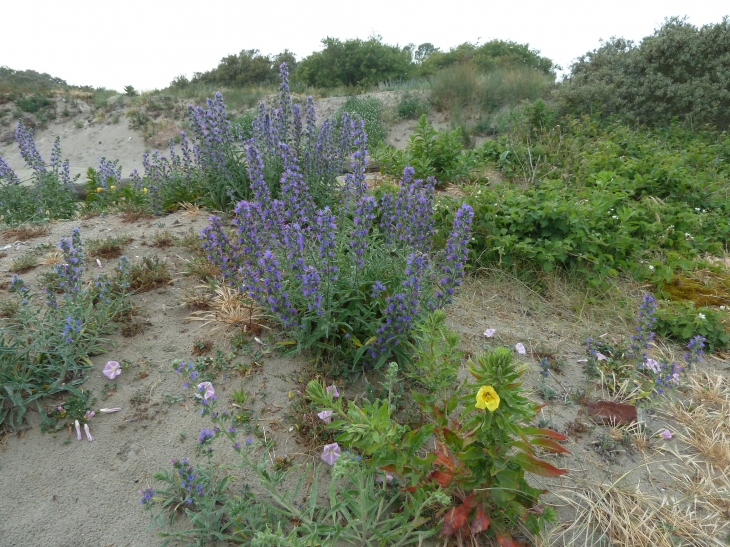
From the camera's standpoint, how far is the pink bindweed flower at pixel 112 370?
259 centimetres

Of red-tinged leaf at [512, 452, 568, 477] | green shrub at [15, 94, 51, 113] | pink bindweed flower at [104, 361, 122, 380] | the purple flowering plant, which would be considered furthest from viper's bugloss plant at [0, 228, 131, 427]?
green shrub at [15, 94, 51, 113]

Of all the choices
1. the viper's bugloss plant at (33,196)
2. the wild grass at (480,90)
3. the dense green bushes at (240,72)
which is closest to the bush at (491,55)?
the dense green bushes at (240,72)

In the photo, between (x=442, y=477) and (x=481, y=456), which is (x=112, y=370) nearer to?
(x=442, y=477)

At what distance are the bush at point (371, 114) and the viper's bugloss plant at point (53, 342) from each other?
8.64m

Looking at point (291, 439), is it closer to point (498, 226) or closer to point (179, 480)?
point (179, 480)

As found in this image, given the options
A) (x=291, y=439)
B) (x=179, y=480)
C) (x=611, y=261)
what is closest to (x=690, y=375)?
(x=611, y=261)

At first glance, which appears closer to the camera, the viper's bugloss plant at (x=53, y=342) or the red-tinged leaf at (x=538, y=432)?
the red-tinged leaf at (x=538, y=432)

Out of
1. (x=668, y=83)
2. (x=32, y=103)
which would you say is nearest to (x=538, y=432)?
(x=668, y=83)

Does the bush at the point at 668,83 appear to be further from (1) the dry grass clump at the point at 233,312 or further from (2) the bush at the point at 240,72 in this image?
(2) the bush at the point at 240,72

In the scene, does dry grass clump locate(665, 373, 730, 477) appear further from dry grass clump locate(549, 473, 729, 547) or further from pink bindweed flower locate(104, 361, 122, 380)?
pink bindweed flower locate(104, 361, 122, 380)

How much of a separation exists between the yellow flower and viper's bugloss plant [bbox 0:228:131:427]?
209cm

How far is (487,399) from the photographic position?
156 centimetres

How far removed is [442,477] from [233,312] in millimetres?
1799

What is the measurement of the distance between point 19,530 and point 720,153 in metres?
9.17
